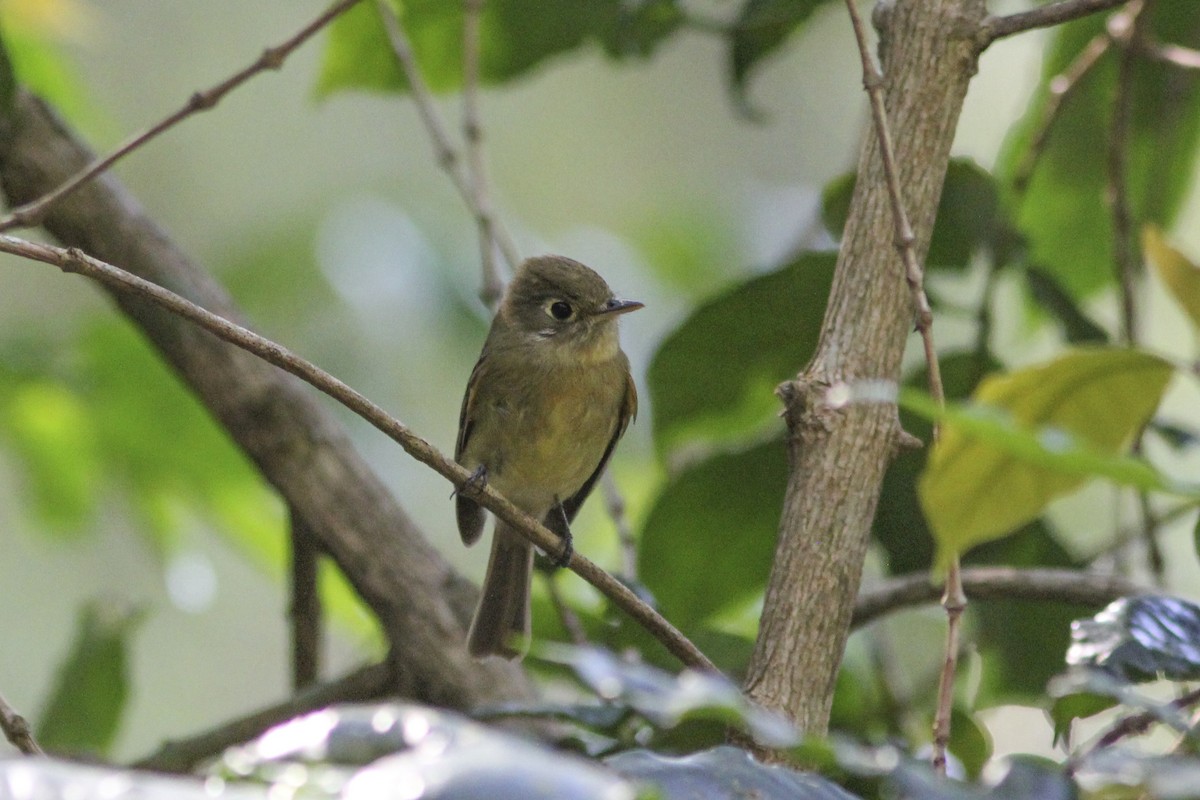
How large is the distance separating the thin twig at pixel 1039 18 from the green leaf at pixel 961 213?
745mm

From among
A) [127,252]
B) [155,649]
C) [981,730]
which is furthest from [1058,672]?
[155,649]

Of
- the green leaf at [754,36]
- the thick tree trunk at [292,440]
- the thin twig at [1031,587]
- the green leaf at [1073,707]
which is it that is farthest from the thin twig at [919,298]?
the thick tree trunk at [292,440]

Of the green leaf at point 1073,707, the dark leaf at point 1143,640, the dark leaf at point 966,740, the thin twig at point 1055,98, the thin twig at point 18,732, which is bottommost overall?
the dark leaf at point 966,740

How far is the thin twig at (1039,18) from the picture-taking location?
7.44 ft

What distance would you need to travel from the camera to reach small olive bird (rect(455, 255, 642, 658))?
13.4ft

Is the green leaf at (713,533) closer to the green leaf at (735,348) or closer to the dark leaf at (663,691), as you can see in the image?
the green leaf at (735,348)

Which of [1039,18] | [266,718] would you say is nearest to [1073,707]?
[1039,18]

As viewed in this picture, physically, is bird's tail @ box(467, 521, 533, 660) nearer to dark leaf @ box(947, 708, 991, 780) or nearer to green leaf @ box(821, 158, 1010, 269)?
dark leaf @ box(947, 708, 991, 780)

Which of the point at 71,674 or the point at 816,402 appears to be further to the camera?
the point at 71,674

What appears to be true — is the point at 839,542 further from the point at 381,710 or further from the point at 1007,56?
the point at 1007,56

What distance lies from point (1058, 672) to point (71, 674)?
2435 millimetres

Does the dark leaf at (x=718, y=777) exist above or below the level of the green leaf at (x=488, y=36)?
below

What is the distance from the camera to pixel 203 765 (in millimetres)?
3387

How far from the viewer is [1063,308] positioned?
3.35m
